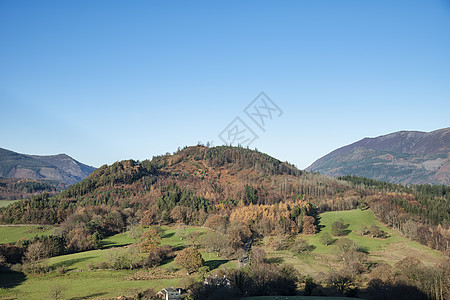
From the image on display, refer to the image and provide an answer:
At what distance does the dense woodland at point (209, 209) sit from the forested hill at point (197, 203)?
1.09ft

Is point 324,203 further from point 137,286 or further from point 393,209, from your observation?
point 137,286

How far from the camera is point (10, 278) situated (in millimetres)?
57250

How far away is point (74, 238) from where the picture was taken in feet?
265

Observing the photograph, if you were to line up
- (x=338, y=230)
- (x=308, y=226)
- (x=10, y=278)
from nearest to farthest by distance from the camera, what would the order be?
(x=10, y=278), (x=338, y=230), (x=308, y=226)

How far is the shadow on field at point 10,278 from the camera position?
174 feet

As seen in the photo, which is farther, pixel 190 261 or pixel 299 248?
pixel 299 248

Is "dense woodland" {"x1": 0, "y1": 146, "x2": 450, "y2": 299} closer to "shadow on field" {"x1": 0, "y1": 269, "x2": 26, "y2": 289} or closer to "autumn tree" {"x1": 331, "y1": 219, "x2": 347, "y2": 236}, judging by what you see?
"shadow on field" {"x1": 0, "y1": 269, "x2": 26, "y2": 289}

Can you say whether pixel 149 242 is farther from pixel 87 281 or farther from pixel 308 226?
pixel 308 226

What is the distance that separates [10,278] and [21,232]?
139 feet

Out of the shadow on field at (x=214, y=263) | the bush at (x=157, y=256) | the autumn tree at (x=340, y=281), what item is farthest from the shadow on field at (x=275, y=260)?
the bush at (x=157, y=256)

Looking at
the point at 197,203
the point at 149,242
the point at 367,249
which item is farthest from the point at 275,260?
the point at 197,203

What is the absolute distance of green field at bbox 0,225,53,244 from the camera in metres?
85.6

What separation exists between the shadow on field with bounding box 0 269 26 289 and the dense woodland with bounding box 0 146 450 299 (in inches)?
186

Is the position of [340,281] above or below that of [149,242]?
below
